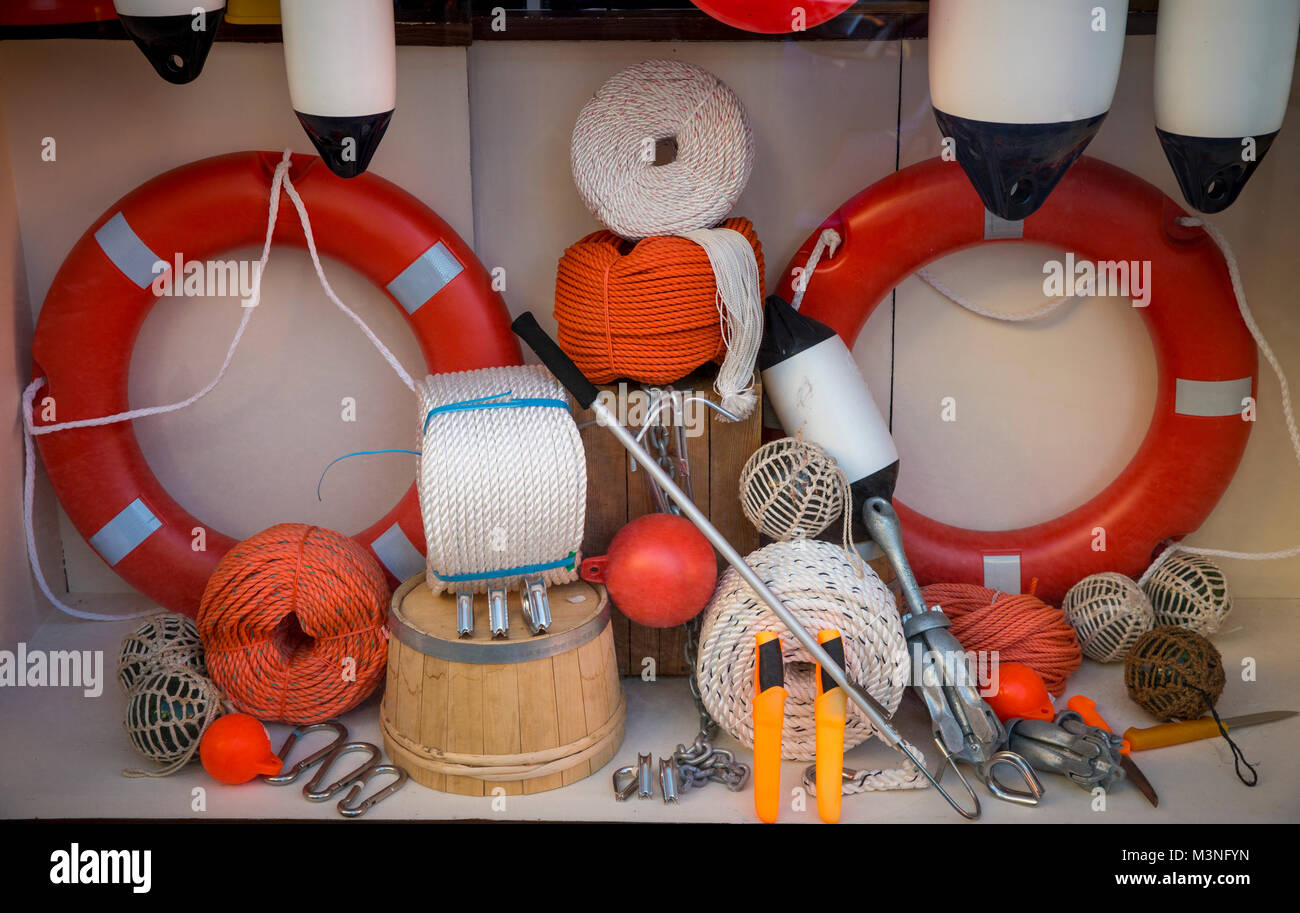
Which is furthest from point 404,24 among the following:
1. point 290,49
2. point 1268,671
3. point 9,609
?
point 1268,671

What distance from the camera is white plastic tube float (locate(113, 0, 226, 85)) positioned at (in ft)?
5.24

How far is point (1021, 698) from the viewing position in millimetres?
1887

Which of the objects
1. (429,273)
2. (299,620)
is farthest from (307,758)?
(429,273)

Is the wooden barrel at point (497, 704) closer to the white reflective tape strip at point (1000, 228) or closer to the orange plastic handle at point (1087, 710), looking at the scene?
the orange plastic handle at point (1087, 710)

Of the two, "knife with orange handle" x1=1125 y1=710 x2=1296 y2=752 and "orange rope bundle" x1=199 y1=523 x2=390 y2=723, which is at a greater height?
"orange rope bundle" x1=199 y1=523 x2=390 y2=723

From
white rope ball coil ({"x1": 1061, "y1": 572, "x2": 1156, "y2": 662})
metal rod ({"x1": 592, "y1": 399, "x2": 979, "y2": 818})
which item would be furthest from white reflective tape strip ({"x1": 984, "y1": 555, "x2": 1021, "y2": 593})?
metal rod ({"x1": 592, "y1": 399, "x2": 979, "y2": 818})

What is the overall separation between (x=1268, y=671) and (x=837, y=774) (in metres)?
0.92

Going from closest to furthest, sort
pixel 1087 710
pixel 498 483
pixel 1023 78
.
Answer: pixel 1023 78 → pixel 498 483 → pixel 1087 710

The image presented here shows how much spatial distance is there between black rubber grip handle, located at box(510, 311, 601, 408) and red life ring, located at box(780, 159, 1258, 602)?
0.55m

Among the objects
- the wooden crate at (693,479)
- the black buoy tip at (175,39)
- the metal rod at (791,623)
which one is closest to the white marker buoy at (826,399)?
the wooden crate at (693,479)

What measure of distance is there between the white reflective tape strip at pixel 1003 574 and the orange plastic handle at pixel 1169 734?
1.33 ft

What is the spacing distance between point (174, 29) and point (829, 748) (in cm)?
128

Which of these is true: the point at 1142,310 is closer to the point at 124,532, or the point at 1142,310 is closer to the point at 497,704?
the point at 497,704

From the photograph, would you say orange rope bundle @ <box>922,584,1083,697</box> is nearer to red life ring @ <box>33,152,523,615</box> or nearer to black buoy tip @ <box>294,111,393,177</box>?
red life ring @ <box>33,152,523,615</box>
